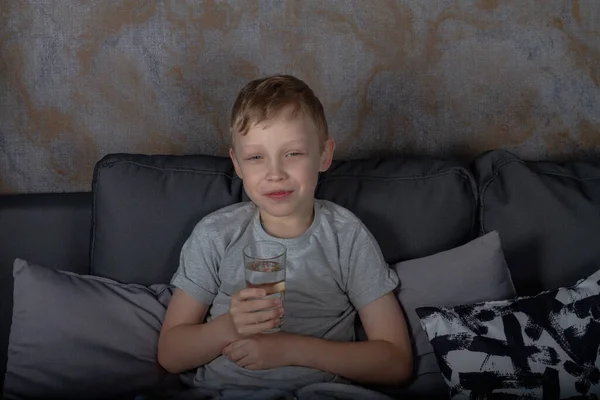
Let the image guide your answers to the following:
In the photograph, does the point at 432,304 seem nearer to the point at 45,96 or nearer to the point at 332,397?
the point at 332,397

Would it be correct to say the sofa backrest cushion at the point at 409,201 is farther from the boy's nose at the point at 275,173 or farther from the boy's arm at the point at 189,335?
the boy's arm at the point at 189,335

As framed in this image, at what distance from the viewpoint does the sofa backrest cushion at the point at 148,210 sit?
1.78m

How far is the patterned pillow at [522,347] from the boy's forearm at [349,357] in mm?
105

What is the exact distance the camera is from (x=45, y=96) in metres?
2.08

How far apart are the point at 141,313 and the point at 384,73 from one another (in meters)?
1.00

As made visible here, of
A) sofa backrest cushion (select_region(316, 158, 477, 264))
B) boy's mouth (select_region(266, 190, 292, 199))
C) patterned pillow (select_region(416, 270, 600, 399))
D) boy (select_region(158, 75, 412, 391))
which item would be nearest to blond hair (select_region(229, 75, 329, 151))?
boy (select_region(158, 75, 412, 391))

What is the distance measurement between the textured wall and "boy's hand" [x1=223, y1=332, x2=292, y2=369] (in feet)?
2.64

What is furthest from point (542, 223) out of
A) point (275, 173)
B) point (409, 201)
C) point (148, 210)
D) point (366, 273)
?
point (148, 210)

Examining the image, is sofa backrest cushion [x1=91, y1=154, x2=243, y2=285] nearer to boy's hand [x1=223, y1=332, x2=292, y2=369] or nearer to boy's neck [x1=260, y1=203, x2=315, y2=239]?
boy's neck [x1=260, y1=203, x2=315, y2=239]

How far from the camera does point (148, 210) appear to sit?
1790 millimetres

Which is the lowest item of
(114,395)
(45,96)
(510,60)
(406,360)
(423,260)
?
(114,395)

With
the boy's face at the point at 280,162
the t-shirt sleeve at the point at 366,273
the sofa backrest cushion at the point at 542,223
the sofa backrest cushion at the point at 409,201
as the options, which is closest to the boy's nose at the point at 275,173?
the boy's face at the point at 280,162

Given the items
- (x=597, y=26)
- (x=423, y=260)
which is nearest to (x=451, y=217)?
(x=423, y=260)

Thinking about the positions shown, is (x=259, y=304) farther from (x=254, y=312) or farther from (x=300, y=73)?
(x=300, y=73)
